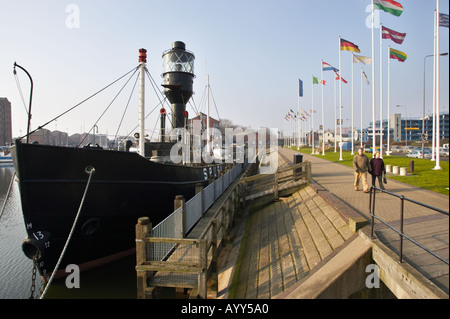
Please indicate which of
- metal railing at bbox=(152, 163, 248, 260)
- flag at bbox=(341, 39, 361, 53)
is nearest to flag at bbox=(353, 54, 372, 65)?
flag at bbox=(341, 39, 361, 53)

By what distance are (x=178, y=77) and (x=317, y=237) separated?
11.3 m

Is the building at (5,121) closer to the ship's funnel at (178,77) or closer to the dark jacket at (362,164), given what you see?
the ship's funnel at (178,77)

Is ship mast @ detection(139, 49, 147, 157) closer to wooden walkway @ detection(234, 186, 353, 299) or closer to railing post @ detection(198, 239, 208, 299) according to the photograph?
wooden walkway @ detection(234, 186, 353, 299)

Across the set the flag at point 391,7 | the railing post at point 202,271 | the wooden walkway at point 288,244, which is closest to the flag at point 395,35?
the flag at point 391,7

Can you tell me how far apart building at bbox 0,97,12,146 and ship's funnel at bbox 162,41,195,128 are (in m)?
83.3

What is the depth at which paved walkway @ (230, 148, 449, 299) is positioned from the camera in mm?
4023

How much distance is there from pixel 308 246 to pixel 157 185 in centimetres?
521

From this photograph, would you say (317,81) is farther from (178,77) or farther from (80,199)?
(80,199)

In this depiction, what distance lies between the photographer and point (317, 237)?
686 cm

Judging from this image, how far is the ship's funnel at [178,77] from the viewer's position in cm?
1500
